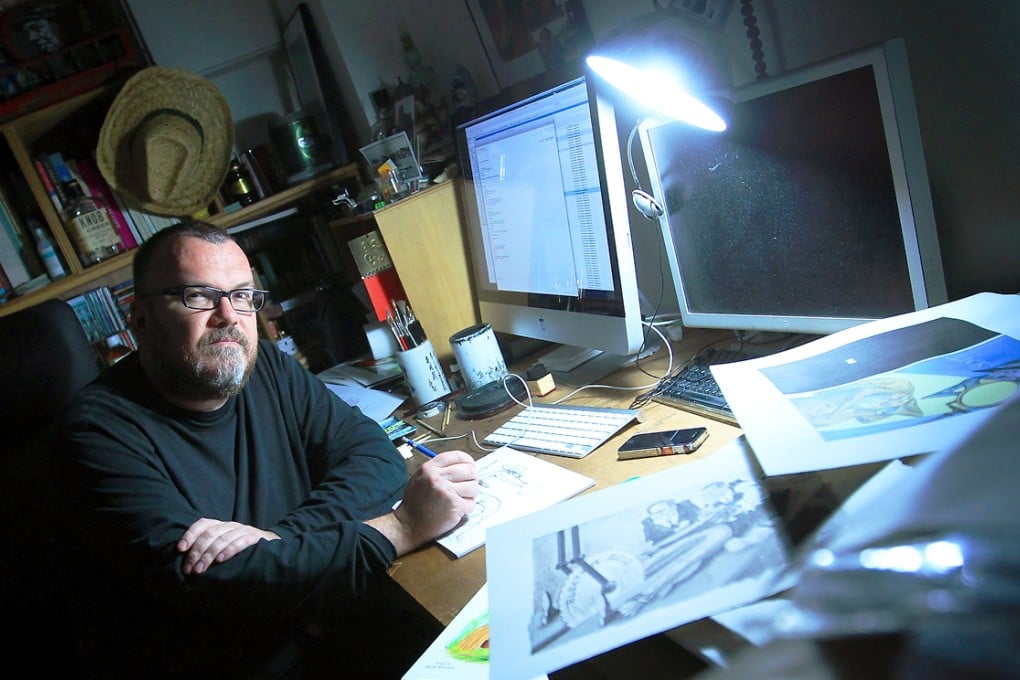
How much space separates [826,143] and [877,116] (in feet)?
0.24

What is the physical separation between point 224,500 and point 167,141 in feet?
4.55

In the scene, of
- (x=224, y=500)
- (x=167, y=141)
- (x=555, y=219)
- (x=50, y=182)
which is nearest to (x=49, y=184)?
(x=50, y=182)

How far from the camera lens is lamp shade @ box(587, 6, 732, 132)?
90 cm

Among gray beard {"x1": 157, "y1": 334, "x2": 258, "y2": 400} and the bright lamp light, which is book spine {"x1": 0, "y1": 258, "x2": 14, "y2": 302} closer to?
gray beard {"x1": 157, "y1": 334, "x2": 258, "y2": 400}

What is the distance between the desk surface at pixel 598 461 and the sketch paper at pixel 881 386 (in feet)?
0.45

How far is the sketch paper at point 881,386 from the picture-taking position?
56 centimetres

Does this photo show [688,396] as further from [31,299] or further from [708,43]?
[31,299]

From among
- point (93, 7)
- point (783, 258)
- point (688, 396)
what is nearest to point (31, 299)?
point (93, 7)

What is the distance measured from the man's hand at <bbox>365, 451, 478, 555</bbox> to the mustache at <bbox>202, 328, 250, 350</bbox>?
496mm

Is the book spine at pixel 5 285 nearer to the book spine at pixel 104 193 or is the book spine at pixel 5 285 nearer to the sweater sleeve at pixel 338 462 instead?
the book spine at pixel 104 193

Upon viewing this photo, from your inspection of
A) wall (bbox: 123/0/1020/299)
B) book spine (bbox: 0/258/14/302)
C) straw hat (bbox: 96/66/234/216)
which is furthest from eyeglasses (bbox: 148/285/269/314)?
book spine (bbox: 0/258/14/302)

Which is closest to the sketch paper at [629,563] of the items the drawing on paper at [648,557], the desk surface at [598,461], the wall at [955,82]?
the drawing on paper at [648,557]

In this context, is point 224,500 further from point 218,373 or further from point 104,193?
point 104,193

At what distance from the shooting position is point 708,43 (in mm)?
985
